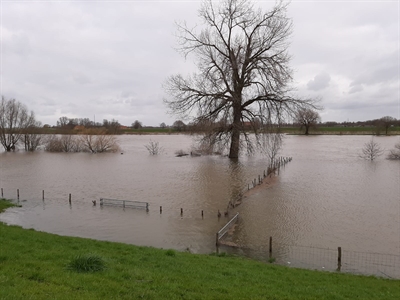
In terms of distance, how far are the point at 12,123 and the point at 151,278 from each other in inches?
2505

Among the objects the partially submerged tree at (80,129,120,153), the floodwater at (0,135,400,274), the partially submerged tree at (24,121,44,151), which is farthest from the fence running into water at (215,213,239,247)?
the partially submerged tree at (24,121,44,151)

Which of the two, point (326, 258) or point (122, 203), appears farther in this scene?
point (122, 203)

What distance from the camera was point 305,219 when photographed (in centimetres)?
1655

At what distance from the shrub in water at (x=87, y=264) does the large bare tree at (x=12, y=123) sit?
60237 millimetres

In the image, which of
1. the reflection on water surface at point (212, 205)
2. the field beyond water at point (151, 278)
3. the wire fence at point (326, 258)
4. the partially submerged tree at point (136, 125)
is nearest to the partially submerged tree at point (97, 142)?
the reflection on water surface at point (212, 205)

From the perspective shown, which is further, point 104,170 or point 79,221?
point 104,170

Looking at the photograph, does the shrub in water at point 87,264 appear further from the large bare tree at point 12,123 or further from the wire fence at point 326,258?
the large bare tree at point 12,123

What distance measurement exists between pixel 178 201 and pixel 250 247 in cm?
848

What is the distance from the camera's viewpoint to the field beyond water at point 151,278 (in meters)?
5.64

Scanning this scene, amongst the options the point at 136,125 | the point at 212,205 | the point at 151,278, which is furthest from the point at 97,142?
the point at 136,125

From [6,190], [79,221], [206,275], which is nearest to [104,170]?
[6,190]

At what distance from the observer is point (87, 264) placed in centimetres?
701

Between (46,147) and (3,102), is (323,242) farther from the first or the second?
(3,102)

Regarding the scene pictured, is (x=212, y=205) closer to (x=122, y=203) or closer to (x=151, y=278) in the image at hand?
(x=122, y=203)
